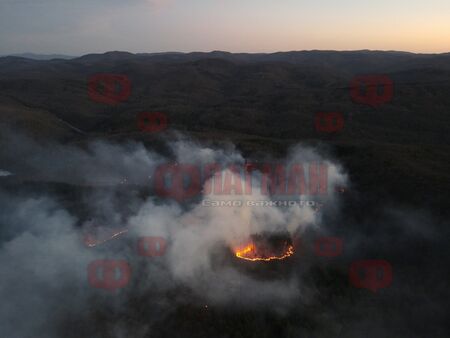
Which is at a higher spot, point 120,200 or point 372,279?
point 120,200

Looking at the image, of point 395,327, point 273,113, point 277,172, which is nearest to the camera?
point 395,327

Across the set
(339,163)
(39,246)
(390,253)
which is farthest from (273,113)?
(39,246)

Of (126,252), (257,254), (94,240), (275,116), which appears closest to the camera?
(126,252)

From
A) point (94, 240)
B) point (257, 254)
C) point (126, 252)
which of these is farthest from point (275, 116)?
point (126, 252)

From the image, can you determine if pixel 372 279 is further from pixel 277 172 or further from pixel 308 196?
pixel 277 172

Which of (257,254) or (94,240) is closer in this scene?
(257,254)

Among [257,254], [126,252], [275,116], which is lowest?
[257,254]

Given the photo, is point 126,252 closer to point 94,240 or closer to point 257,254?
point 94,240

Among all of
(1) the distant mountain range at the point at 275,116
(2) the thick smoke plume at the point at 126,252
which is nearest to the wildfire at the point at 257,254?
(2) the thick smoke plume at the point at 126,252
